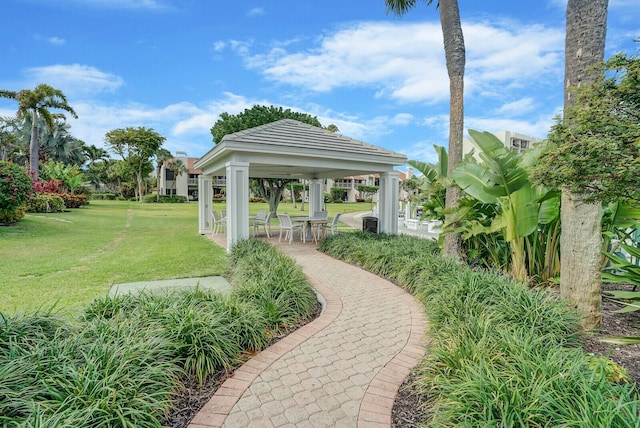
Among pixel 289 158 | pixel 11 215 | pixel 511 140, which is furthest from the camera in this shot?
pixel 511 140

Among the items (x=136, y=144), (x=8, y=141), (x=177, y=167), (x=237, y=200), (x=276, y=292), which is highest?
(x=8, y=141)

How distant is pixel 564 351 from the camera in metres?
3.39

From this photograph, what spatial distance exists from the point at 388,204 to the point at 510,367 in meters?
10.2

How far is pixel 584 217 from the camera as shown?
425 cm

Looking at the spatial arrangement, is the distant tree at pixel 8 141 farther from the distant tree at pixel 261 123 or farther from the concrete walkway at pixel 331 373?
the concrete walkway at pixel 331 373

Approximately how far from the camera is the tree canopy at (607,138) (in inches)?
104

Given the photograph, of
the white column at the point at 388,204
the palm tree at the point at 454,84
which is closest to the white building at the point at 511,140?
the white column at the point at 388,204

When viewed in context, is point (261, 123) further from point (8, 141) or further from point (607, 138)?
point (8, 141)

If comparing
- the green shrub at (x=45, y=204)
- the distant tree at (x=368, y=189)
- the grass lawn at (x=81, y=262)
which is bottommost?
the grass lawn at (x=81, y=262)

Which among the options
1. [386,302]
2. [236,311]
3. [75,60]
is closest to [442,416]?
[236,311]

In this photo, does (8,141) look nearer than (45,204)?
No

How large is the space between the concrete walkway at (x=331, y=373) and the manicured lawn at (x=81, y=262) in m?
2.38

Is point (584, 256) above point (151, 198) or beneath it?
beneath

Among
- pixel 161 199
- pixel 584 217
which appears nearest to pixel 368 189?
pixel 161 199
